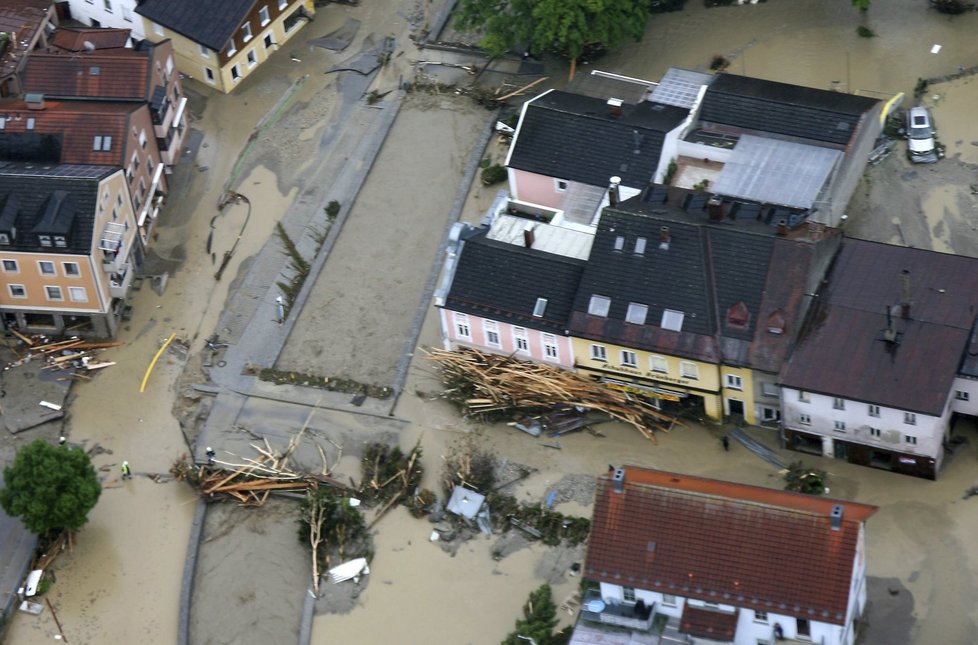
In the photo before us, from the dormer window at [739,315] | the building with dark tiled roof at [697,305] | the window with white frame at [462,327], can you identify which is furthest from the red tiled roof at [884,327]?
the window with white frame at [462,327]

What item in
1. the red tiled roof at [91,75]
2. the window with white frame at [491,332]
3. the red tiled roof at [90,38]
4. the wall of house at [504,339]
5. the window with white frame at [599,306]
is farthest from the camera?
the red tiled roof at [90,38]

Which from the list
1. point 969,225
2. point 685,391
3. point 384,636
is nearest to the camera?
point 384,636

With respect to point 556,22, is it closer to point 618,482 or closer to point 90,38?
point 90,38

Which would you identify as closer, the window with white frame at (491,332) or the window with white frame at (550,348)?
the window with white frame at (550,348)

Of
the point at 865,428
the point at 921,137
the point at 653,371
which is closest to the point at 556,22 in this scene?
the point at 921,137

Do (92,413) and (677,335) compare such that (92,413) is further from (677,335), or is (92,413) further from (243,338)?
(677,335)

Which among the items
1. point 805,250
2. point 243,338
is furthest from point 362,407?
point 805,250

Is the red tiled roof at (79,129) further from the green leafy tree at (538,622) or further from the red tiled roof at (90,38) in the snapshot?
the green leafy tree at (538,622)
